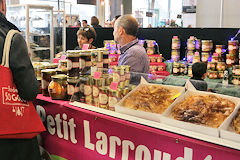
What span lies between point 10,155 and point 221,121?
1432mm

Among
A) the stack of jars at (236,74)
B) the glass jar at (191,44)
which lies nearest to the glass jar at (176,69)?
the glass jar at (191,44)

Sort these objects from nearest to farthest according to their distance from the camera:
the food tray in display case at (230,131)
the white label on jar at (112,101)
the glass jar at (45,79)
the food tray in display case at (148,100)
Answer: the food tray in display case at (230,131), the food tray in display case at (148,100), the white label on jar at (112,101), the glass jar at (45,79)

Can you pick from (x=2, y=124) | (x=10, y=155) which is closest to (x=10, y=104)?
(x=2, y=124)

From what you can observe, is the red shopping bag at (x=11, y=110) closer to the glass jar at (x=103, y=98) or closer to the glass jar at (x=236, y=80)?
the glass jar at (x=103, y=98)

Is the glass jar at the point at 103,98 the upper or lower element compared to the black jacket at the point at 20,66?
lower

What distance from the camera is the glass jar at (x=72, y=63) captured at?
247 centimetres

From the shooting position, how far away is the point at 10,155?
6.40 feet

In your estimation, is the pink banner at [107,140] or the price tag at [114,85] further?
the price tag at [114,85]

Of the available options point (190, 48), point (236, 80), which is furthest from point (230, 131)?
point (190, 48)

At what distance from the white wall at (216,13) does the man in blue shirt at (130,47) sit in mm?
4019

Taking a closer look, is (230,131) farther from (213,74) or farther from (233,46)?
(233,46)

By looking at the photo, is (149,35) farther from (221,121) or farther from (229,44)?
(221,121)

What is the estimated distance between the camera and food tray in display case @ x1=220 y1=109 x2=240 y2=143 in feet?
5.04

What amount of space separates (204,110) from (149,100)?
41 cm
